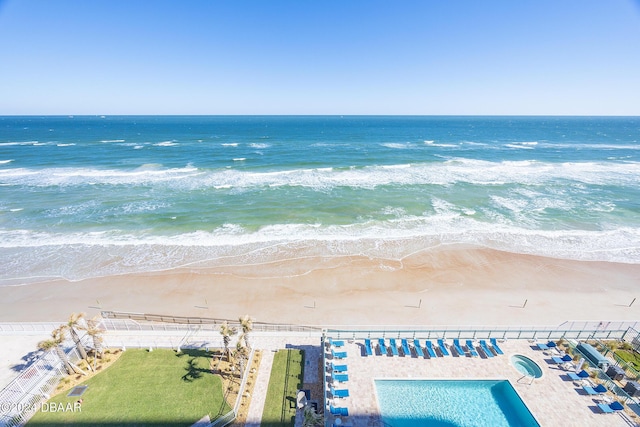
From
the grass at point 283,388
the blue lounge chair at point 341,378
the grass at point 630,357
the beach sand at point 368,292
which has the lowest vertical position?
the beach sand at point 368,292

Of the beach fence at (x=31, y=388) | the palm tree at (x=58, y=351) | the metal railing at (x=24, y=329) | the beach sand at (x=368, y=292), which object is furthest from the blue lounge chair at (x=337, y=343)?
the metal railing at (x=24, y=329)

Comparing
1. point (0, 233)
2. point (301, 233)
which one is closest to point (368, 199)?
point (301, 233)

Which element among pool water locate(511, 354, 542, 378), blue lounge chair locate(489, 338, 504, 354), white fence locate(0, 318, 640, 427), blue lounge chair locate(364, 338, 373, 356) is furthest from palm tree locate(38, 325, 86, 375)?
pool water locate(511, 354, 542, 378)

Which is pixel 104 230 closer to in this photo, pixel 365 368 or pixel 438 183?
pixel 365 368

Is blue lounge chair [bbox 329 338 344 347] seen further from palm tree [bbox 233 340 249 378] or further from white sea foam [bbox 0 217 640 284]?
white sea foam [bbox 0 217 640 284]

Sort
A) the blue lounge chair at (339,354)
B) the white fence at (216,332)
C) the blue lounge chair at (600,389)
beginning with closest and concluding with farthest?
the blue lounge chair at (600,389), the blue lounge chair at (339,354), the white fence at (216,332)

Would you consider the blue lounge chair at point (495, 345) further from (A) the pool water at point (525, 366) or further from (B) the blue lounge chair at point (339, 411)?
(B) the blue lounge chair at point (339, 411)
